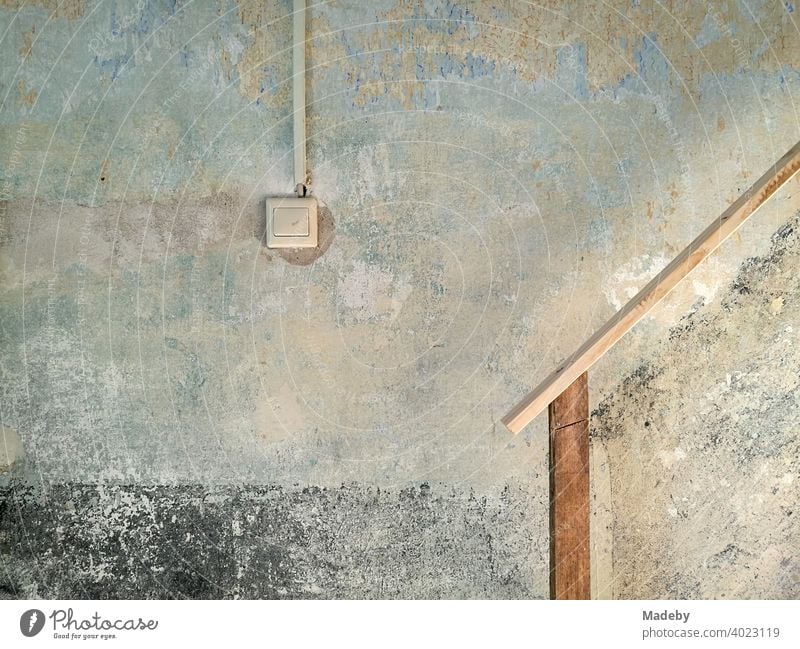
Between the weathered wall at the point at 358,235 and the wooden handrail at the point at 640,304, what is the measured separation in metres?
0.36

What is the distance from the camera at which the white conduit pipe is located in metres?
1.92

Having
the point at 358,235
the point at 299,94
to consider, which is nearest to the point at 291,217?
the point at 358,235

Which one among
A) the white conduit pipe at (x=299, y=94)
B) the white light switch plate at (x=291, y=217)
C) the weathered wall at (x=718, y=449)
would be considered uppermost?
the white conduit pipe at (x=299, y=94)

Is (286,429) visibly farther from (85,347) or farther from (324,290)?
(85,347)

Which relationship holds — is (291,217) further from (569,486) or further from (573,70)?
(569,486)

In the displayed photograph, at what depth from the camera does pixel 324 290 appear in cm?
201

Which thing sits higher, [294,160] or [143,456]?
[294,160]

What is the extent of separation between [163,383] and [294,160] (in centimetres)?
61

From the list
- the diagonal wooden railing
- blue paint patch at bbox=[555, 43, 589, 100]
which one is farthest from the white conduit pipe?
the diagonal wooden railing

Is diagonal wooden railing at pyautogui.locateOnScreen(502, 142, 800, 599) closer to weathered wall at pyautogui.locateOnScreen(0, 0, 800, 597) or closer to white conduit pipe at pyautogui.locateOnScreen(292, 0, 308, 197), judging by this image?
weathered wall at pyautogui.locateOnScreen(0, 0, 800, 597)

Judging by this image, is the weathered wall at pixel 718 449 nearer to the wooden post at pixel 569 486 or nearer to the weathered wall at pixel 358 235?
the weathered wall at pixel 358 235

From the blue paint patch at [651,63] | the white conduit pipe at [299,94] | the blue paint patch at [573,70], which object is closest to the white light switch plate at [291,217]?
the white conduit pipe at [299,94]

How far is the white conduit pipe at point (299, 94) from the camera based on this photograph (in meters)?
1.92
